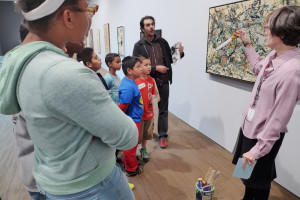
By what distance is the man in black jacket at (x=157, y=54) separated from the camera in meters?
2.63

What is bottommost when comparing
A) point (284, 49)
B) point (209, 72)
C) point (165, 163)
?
point (165, 163)

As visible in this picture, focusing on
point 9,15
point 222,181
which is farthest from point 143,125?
point 9,15

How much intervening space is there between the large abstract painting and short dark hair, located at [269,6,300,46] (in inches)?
32.0

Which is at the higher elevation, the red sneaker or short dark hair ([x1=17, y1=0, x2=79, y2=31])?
short dark hair ([x1=17, y1=0, x2=79, y2=31])

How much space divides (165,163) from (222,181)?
2.16ft

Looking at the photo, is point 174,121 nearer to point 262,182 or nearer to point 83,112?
point 262,182

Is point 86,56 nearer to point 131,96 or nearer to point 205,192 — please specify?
point 131,96

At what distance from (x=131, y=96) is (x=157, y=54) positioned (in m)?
0.92

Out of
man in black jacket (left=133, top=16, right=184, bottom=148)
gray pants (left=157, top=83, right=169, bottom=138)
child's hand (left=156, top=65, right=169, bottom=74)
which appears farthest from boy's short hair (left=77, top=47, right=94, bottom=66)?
gray pants (left=157, top=83, right=169, bottom=138)

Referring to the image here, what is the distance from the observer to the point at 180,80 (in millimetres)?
3684

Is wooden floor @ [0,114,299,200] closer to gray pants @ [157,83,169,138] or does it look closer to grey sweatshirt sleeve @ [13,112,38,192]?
gray pants @ [157,83,169,138]

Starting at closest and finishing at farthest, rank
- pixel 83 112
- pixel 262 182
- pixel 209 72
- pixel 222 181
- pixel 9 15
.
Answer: pixel 83 112 → pixel 262 182 → pixel 222 181 → pixel 209 72 → pixel 9 15

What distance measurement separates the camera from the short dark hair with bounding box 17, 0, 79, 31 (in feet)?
1.93

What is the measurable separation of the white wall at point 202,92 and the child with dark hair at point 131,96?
46.5 inches
